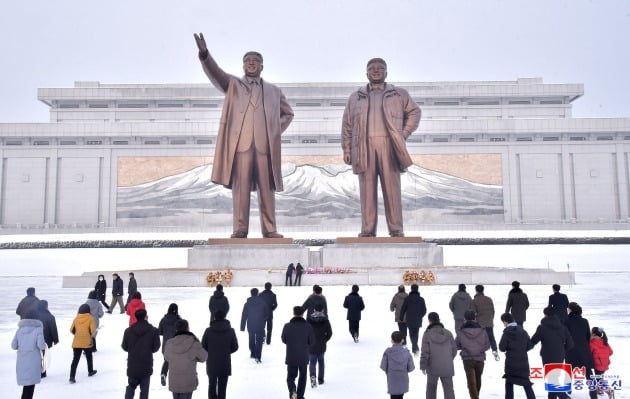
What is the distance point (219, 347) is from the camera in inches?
172

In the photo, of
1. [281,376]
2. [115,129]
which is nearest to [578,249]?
[281,376]

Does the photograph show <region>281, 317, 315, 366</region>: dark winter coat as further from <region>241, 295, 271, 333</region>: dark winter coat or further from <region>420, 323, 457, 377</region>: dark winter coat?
<region>241, 295, 271, 333</region>: dark winter coat

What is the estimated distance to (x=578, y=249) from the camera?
24.6 metres

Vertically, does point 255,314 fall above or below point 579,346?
above

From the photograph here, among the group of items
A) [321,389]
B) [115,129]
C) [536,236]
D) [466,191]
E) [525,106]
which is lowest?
[321,389]

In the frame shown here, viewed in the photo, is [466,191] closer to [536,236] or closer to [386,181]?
[536,236]

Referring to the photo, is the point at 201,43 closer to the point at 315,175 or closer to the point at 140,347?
the point at 140,347

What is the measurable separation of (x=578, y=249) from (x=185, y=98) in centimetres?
2430

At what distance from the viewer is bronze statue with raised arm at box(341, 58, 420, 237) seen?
14.6m

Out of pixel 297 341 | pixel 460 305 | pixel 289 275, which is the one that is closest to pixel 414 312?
pixel 460 305

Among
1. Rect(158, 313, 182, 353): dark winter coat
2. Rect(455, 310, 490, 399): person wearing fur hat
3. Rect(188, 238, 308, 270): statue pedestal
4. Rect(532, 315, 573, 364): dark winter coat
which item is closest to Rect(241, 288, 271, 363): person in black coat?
Rect(158, 313, 182, 353): dark winter coat

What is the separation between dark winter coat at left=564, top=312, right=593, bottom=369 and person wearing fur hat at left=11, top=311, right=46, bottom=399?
4534 millimetres

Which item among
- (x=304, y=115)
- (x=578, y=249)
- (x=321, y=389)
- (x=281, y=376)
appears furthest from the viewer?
(x=304, y=115)

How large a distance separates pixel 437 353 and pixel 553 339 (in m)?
1.05
